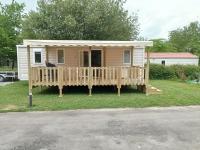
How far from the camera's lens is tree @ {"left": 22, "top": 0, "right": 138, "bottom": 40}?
21.6 meters

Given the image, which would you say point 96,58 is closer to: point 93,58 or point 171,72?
point 93,58

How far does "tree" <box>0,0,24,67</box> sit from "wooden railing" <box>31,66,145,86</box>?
19.0m

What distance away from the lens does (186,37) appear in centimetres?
6738

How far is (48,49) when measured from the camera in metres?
17.8

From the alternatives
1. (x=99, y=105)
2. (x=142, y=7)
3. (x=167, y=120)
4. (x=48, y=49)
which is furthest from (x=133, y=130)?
(x=142, y=7)

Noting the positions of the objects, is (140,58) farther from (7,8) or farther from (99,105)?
(7,8)

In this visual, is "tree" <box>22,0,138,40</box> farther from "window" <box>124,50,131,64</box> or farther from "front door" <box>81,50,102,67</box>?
"window" <box>124,50,131,64</box>

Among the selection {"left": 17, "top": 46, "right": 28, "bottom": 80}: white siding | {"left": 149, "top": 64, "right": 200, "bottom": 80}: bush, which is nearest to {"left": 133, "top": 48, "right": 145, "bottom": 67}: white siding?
{"left": 149, "top": 64, "right": 200, "bottom": 80}: bush

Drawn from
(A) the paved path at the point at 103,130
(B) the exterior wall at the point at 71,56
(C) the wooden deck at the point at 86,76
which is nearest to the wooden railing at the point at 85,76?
(C) the wooden deck at the point at 86,76

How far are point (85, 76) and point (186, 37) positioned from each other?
191 ft

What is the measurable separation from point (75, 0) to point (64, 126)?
16026mm

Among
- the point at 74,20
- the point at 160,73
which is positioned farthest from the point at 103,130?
the point at 160,73

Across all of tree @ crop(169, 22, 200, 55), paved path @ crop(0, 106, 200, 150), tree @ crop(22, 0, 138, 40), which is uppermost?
tree @ crop(169, 22, 200, 55)

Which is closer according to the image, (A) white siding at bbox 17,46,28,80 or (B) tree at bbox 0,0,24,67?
(A) white siding at bbox 17,46,28,80
